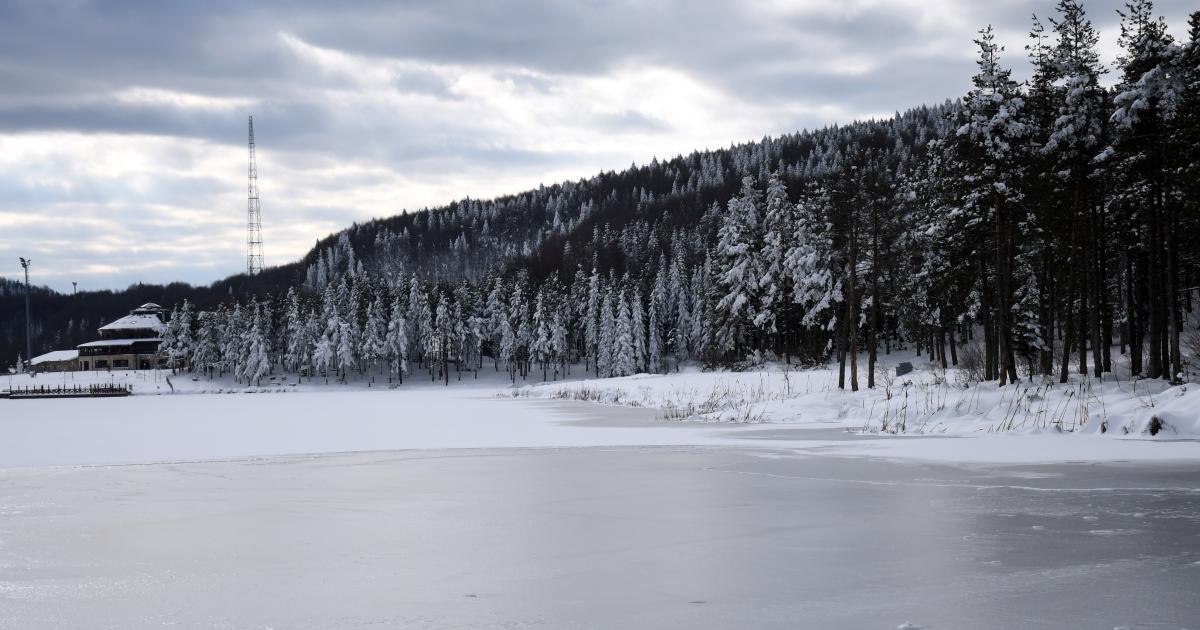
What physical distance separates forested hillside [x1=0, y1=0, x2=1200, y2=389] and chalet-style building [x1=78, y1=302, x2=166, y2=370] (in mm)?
18433

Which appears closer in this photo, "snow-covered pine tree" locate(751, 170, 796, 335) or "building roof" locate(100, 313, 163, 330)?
"snow-covered pine tree" locate(751, 170, 796, 335)

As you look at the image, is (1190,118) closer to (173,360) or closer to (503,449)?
(503,449)

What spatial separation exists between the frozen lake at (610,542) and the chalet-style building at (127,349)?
130 meters

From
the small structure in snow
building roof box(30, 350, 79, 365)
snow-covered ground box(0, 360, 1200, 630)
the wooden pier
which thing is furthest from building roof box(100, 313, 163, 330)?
snow-covered ground box(0, 360, 1200, 630)

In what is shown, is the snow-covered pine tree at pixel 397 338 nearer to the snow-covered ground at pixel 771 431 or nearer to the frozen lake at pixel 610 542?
the snow-covered ground at pixel 771 431

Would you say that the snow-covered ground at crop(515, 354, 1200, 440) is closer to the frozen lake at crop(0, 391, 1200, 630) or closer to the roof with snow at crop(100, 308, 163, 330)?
the frozen lake at crop(0, 391, 1200, 630)

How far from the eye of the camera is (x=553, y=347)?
97500mm

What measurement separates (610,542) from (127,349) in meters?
145

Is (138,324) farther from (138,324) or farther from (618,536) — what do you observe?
(618,536)

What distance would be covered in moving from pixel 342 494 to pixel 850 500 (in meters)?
6.26

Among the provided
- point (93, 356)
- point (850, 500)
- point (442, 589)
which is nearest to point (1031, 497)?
point (850, 500)

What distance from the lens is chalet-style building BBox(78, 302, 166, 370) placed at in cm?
13062

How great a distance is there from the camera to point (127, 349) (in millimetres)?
132125

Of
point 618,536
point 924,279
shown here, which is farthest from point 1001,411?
point 924,279
